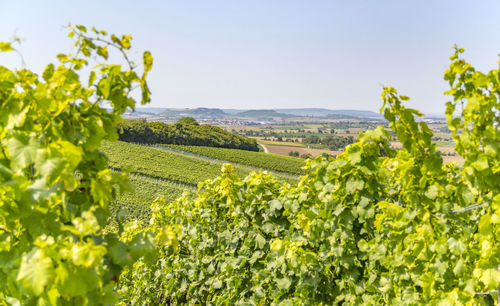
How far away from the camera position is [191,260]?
4.04 m

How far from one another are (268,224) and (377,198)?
3.77 ft

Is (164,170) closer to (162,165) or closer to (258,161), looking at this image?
(162,165)

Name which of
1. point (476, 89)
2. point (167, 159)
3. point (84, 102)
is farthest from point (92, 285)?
point (167, 159)

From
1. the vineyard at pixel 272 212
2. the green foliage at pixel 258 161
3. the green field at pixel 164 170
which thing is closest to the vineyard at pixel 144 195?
the green field at pixel 164 170

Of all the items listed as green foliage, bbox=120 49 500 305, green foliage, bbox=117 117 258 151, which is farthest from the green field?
green foliage, bbox=120 49 500 305

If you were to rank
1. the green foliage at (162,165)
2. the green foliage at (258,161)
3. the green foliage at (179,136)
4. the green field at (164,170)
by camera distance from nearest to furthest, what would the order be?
the green field at (164,170) < the green foliage at (162,165) < the green foliage at (258,161) < the green foliage at (179,136)

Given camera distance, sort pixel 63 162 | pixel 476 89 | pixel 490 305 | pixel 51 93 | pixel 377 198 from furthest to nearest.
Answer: pixel 377 198
pixel 490 305
pixel 476 89
pixel 51 93
pixel 63 162

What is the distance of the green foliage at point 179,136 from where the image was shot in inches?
1877

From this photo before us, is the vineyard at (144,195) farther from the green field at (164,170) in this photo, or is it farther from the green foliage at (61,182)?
the green foliage at (61,182)

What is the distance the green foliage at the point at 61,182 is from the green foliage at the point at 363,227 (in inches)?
54.2

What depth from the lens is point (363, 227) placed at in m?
2.66

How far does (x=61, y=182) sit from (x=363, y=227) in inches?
85.3

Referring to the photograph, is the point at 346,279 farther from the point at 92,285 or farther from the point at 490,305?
the point at 92,285

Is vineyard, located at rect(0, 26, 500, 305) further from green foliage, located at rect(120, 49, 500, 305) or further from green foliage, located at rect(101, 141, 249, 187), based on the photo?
green foliage, located at rect(101, 141, 249, 187)
